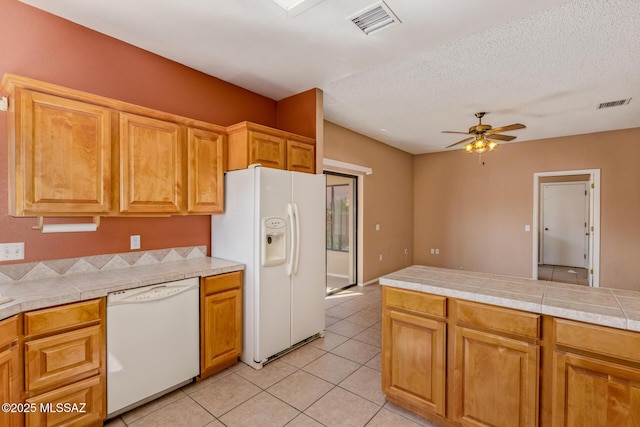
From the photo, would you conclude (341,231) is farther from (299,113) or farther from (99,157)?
(99,157)

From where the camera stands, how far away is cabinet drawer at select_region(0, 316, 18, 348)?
4.88 feet

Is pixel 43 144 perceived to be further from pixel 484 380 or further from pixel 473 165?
pixel 473 165

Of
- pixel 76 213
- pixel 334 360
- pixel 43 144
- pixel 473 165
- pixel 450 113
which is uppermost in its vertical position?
pixel 450 113

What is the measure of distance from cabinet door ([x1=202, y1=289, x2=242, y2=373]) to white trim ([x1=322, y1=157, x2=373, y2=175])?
8.30 ft

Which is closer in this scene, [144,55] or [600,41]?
[600,41]

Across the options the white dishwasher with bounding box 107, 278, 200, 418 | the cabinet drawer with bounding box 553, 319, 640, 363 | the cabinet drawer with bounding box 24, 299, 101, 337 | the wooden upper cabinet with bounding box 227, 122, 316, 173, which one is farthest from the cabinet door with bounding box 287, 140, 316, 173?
the cabinet drawer with bounding box 553, 319, 640, 363

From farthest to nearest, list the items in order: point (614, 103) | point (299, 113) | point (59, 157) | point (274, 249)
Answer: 1. point (614, 103)
2. point (299, 113)
3. point (274, 249)
4. point (59, 157)

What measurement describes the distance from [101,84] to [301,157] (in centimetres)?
187

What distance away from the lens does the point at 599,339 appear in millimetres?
1378

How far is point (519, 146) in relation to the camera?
19.2 ft

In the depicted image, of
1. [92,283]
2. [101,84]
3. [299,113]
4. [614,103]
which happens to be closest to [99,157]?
[101,84]

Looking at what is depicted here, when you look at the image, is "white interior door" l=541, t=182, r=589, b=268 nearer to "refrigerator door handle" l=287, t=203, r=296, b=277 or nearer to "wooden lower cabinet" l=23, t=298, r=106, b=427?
"refrigerator door handle" l=287, t=203, r=296, b=277

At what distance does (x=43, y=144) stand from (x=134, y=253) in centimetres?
104

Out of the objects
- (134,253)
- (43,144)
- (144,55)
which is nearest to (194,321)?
(134,253)
